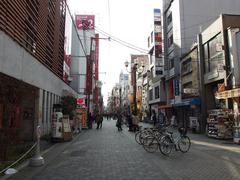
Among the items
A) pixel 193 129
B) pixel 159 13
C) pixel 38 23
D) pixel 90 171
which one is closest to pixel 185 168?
pixel 90 171

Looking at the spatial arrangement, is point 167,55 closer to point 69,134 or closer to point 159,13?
point 159,13

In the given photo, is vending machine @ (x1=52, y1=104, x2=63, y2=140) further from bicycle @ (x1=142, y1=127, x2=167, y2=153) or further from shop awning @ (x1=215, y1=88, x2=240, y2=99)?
shop awning @ (x1=215, y1=88, x2=240, y2=99)

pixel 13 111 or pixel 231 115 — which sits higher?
pixel 13 111

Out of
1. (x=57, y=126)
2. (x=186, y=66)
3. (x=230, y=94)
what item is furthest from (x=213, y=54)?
(x=57, y=126)

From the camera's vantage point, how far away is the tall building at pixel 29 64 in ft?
37.4

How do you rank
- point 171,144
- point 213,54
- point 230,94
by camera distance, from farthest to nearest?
point 213,54 < point 230,94 < point 171,144

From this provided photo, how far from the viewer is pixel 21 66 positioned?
13898 millimetres

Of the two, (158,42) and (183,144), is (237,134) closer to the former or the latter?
(183,144)

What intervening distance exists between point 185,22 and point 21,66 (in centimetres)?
2718

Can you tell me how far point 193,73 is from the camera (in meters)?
→ 30.4

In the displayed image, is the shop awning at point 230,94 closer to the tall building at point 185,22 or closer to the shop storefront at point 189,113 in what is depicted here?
the shop storefront at point 189,113

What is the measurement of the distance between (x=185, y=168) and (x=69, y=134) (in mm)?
11598

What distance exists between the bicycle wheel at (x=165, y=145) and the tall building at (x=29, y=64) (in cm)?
626

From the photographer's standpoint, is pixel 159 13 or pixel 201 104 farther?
pixel 159 13
